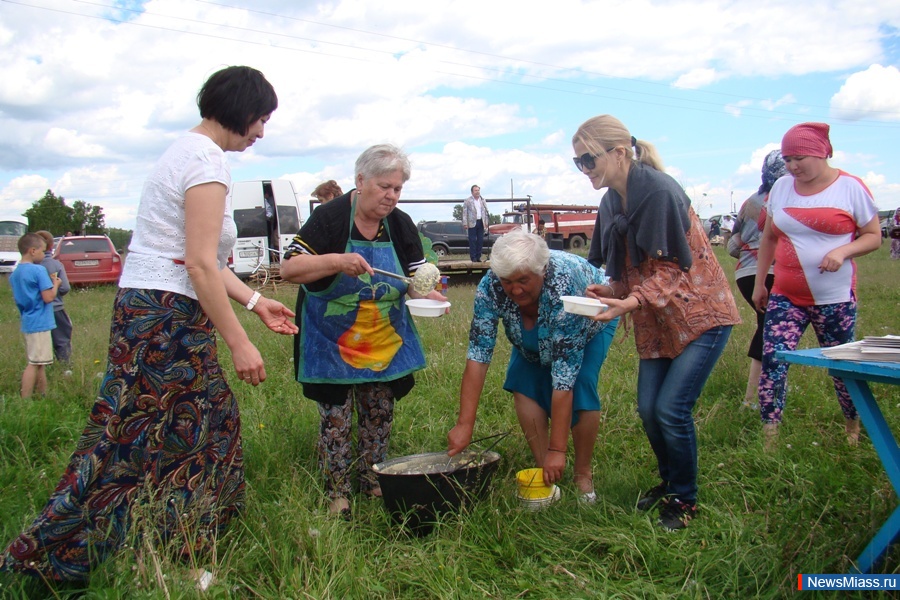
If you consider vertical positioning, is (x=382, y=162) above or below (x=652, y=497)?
above

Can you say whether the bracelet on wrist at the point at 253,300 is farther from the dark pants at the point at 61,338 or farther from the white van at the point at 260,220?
the white van at the point at 260,220

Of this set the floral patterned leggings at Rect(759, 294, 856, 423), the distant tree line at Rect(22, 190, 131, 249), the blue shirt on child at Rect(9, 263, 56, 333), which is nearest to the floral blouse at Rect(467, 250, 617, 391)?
the floral patterned leggings at Rect(759, 294, 856, 423)

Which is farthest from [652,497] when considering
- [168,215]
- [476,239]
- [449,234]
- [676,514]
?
[449,234]

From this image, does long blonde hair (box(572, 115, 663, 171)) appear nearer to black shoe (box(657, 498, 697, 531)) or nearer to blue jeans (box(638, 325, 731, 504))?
blue jeans (box(638, 325, 731, 504))

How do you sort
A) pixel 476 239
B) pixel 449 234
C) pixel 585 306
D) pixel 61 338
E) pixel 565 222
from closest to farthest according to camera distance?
pixel 585 306 → pixel 61 338 → pixel 476 239 → pixel 449 234 → pixel 565 222

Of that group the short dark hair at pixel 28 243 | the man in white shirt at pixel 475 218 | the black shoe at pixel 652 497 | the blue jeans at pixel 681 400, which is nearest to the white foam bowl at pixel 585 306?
the blue jeans at pixel 681 400

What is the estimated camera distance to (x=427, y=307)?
284 centimetres

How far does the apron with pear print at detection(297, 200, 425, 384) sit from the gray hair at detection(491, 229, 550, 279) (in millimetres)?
592

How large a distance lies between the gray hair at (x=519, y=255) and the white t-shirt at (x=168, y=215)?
1.05m

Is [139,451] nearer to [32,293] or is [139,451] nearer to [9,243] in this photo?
[32,293]

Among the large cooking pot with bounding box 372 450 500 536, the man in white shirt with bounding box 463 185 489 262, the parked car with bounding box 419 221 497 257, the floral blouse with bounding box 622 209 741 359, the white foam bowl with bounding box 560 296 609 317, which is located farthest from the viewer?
the parked car with bounding box 419 221 497 257

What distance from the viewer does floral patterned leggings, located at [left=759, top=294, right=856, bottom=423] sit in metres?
3.40

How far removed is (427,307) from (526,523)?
960 millimetres

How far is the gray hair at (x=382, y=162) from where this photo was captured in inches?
112
